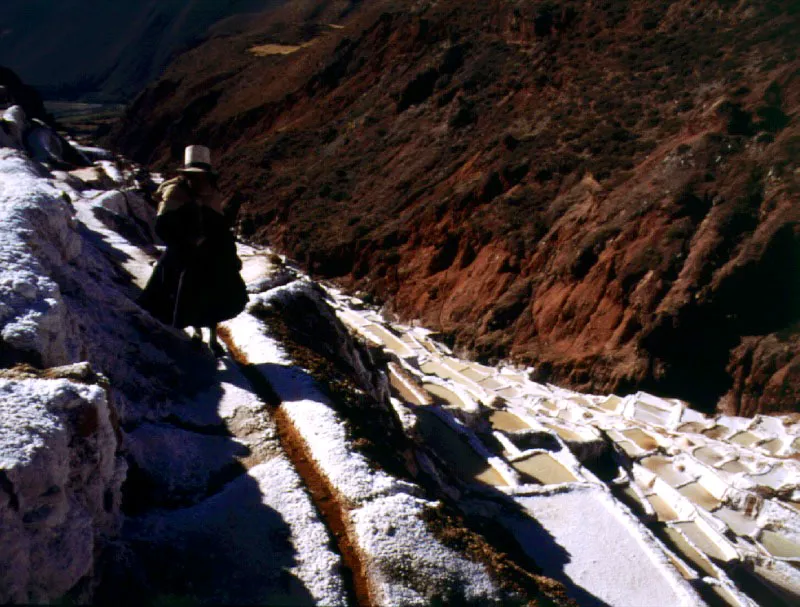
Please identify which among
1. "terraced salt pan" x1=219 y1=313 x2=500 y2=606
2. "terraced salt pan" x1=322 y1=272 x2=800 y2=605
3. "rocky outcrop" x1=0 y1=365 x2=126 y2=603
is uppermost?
"rocky outcrop" x1=0 y1=365 x2=126 y2=603

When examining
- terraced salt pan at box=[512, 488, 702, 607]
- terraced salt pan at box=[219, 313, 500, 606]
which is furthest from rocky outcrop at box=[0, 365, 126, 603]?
terraced salt pan at box=[512, 488, 702, 607]

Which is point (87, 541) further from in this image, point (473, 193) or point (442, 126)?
point (442, 126)

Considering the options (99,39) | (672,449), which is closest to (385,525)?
(672,449)

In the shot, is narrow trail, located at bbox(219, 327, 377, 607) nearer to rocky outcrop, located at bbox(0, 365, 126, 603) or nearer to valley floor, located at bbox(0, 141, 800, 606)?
valley floor, located at bbox(0, 141, 800, 606)

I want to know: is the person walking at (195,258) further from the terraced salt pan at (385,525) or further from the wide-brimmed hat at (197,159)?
the terraced salt pan at (385,525)

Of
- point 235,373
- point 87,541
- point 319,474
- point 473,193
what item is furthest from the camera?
point 473,193

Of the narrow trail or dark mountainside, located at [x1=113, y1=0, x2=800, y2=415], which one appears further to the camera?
dark mountainside, located at [x1=113, y1=0, x2=800, y2=415]

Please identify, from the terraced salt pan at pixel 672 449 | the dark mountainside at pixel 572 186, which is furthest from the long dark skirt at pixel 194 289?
the dark mountainside at pixel 572 186

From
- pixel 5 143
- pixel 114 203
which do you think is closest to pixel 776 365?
pixel 114 203
